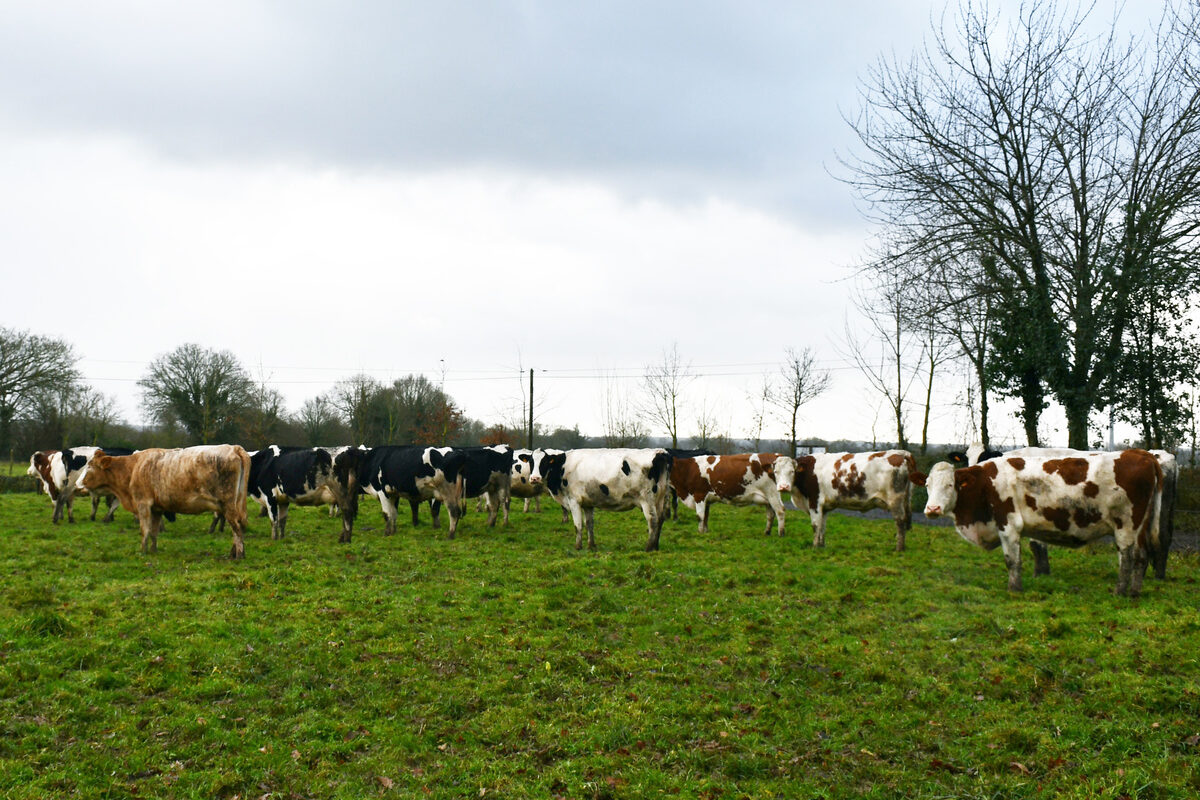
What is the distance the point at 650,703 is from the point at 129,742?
4.26m

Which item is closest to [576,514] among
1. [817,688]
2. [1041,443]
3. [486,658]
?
[486,658]

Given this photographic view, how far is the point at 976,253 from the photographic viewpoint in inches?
861

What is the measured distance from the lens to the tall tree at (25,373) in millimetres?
47375

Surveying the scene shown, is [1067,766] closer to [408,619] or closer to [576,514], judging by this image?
[408,619]

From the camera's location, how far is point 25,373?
157 feet

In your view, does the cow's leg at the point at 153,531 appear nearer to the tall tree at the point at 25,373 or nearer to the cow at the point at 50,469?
the cow at the point at 50,469

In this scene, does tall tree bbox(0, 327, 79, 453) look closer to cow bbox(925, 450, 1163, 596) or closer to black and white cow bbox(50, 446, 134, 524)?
black and white cow bbox(50, 446, 134, 524)

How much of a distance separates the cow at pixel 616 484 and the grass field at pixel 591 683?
256 centimetres

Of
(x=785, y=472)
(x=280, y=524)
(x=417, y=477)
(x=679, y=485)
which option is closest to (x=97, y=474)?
(x=280, y=524)

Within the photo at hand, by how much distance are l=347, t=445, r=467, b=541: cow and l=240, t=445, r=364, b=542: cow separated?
997 millimetres

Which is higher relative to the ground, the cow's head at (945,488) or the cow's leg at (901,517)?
the cow's head at (945,488)

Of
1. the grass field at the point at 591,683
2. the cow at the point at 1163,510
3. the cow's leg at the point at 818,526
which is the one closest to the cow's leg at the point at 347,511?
the grass field at the point at 591,683

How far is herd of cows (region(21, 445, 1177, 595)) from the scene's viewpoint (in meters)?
10.5

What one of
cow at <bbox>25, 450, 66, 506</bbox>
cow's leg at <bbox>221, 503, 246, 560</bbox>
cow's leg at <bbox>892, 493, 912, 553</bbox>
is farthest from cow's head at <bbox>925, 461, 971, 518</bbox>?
cow at <bbox>25, 450, 66, 506</bbox>
